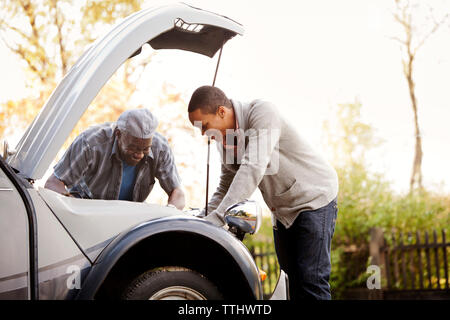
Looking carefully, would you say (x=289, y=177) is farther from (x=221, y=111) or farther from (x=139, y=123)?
(x=139, y=123)

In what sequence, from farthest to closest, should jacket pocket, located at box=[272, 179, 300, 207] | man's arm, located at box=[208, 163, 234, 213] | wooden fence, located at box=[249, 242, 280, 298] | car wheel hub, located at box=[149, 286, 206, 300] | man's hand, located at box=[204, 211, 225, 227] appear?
wooden fence, located at box=[249, 242, 280, 298] < man's arm, located at box=[208, 163, 234, 213] < jacket pocket, located at box=[272, 179, 300, 207] < man's hand, located at box=[204, 211, 225, 227] < car wheel hub, located at box=[149, 286, 206, 300]

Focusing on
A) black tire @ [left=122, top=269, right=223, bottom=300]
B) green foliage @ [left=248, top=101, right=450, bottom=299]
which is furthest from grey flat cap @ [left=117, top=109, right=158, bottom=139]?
green foliage @ [left=248, top=101, right=450, bottom=299]

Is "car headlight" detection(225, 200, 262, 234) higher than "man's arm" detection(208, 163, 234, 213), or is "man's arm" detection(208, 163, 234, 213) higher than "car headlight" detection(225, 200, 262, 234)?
"man's arm" detection(208, 163, 234, 213)

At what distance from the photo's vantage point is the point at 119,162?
3977 mm

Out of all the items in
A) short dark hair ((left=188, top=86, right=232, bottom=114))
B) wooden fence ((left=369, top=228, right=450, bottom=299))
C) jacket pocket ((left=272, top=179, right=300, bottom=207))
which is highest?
short dark hair ((left=188, top=86, right=232, bottom=114))

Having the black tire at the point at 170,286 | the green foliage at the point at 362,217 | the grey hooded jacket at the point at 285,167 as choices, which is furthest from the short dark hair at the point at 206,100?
the green foliage at the point at 362,217

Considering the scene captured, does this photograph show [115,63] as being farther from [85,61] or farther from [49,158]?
[49,158]

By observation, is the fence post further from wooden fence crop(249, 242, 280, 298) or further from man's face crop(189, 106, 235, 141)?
man's face crop(189, 106, 235, 141)

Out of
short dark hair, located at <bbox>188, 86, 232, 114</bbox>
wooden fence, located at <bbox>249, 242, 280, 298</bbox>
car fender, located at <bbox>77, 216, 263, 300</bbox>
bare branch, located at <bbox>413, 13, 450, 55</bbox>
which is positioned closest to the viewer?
car fender, located at <bbox>77, 216, 263, 300</bbox>

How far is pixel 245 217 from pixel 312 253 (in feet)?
2.96

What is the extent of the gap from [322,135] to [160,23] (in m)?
9.90

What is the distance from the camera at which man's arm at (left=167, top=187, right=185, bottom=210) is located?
416 centimetres

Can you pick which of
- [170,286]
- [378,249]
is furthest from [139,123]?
[378,249]

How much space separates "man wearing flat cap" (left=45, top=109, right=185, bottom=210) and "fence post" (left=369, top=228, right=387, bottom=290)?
5496mm
